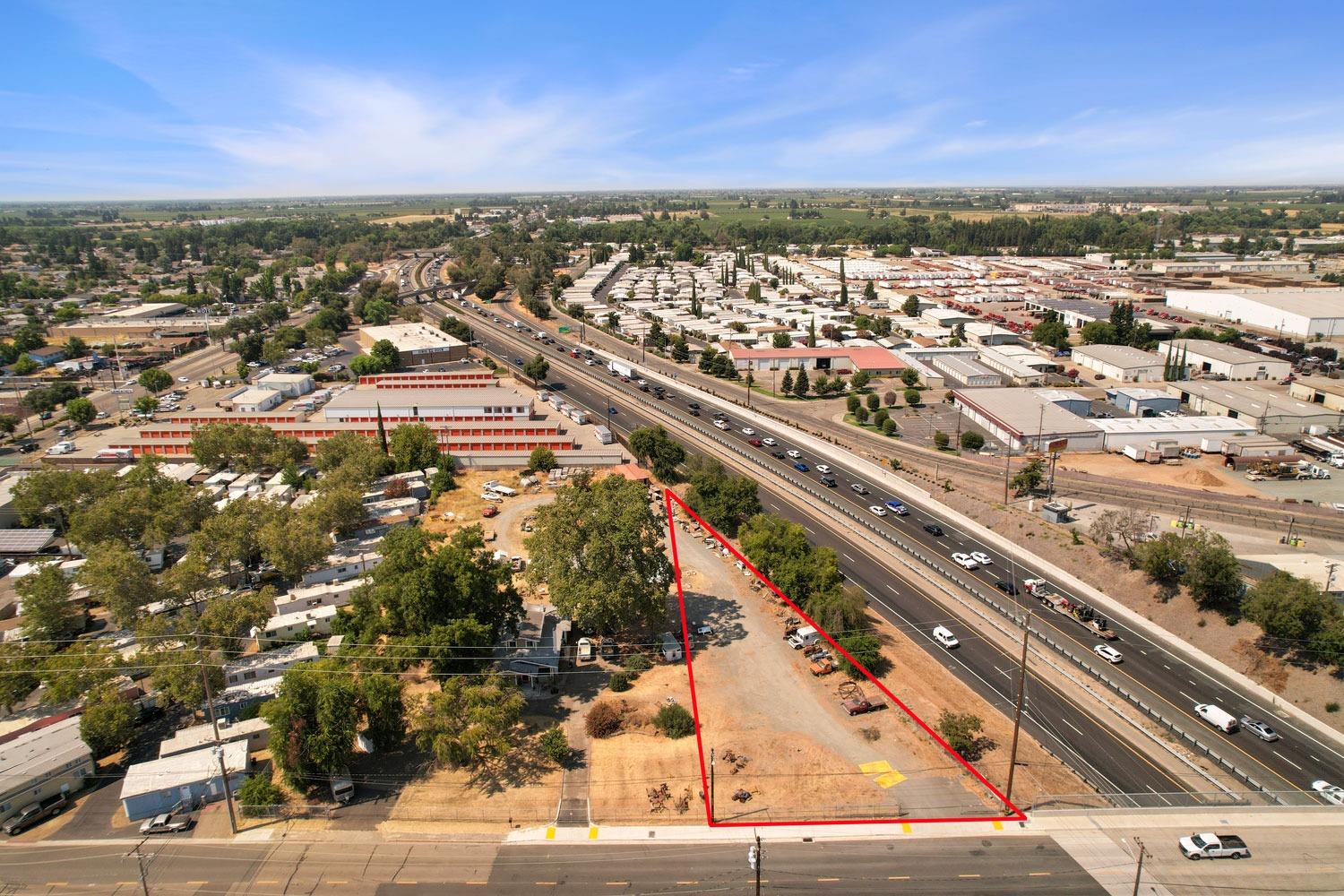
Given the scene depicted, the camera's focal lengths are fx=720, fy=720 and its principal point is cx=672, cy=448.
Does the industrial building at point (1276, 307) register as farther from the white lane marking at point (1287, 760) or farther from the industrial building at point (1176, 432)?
the white lane marking at point (1287, 760)

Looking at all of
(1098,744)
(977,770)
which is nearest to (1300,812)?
(1098,744)

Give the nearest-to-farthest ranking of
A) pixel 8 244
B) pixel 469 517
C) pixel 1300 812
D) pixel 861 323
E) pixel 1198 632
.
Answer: pixel 1300 812, pixel 1198 632, pixel 469 517, pixel 861 323, pixel 8 244

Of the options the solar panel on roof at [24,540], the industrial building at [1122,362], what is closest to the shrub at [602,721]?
the solar panel on roof at [24,540]

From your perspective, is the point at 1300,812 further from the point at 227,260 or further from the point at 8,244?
the point at 8,244

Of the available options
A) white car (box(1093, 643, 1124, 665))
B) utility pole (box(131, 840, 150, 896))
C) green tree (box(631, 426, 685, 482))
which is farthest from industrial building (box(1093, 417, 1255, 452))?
utility pole (box(131, 840, 150, 896))

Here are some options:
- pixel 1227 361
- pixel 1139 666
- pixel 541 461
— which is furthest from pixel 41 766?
pixel 1227 361

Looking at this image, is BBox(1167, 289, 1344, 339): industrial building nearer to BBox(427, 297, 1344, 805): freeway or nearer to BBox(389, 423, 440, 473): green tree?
BBox(427, 297, 1344, 805): freeway

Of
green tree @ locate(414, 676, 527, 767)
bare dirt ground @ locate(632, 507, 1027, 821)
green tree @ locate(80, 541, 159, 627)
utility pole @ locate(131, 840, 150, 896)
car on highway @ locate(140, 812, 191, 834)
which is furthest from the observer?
green tree @ locate(80, 541, 159, 627)
